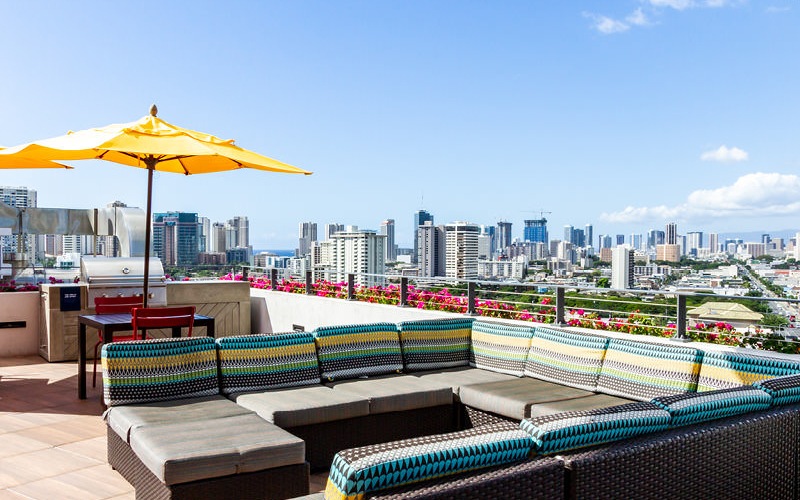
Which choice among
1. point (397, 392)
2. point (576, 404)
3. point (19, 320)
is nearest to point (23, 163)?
point (19, 320)

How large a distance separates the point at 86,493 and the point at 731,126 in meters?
42.5

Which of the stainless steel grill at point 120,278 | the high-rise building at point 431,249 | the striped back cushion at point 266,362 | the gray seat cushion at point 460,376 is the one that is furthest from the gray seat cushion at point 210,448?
the high-rise building at point 431,249

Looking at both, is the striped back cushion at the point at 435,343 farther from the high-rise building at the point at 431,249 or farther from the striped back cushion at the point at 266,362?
the high-rise building at the point at 431,249

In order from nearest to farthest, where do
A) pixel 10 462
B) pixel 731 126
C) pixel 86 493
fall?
pixel 86 493 → pixel 10 462 → pixel 731 126

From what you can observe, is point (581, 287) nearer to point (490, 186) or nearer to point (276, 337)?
point (276, 337)

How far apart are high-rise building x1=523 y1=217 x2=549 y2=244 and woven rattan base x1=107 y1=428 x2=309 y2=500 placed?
42.7 meters

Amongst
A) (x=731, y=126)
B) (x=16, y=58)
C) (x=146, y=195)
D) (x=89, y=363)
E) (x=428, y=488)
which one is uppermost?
(x=731, y=126)

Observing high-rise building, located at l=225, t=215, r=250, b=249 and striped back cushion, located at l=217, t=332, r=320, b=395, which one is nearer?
striped back cushion, located at l=217, t=332, r=320, b=395

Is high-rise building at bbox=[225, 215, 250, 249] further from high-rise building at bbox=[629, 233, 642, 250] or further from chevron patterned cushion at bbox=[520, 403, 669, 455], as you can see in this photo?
chevron patterned cushion at bbox=[520, 403, 669, 455]

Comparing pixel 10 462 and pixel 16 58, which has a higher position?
pixel 16 58

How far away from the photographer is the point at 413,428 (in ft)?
13.5

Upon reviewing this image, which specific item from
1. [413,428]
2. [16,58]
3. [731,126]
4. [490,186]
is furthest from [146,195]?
[490,186]

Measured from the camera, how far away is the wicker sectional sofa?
1.87 meters

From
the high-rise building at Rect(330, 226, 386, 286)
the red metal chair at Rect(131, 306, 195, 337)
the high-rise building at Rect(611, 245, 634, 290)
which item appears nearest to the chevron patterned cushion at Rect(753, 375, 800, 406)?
the red metal chair at Rect(131, 306, 195, 337)
